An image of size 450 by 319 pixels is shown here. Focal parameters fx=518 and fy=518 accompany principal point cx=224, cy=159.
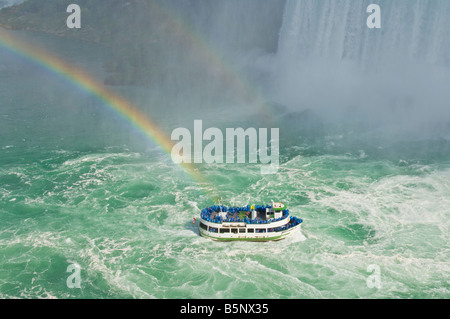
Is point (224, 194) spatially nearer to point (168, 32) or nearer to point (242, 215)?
point (242, 215)

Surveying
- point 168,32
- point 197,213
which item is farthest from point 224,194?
point 168,32

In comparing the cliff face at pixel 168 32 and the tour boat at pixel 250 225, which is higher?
the cliff face at pixel 168 32

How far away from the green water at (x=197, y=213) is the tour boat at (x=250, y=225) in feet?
2.33

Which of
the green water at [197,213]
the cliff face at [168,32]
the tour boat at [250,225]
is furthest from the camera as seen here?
the cliff face at [168,32]

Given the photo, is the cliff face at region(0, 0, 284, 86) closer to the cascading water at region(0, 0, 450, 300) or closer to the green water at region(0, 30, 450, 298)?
the cascading water at region(0, 0, 450, 300)

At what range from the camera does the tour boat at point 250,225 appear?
3675cm

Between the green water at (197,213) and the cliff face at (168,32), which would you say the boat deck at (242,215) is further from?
the cliff face at (168,32)

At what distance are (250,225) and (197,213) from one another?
6603 mm

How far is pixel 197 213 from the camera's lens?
4191 centimetres

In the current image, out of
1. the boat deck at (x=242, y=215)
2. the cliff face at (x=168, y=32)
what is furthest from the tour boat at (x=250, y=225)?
the cliff face at (x=168, y=32)

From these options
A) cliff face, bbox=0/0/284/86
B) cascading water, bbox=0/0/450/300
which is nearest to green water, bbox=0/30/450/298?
cascading water, bbox=0/0/450/300

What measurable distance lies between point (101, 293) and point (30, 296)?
4.28 m

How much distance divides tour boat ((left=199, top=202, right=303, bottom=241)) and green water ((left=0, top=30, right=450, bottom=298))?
2.33 ft
